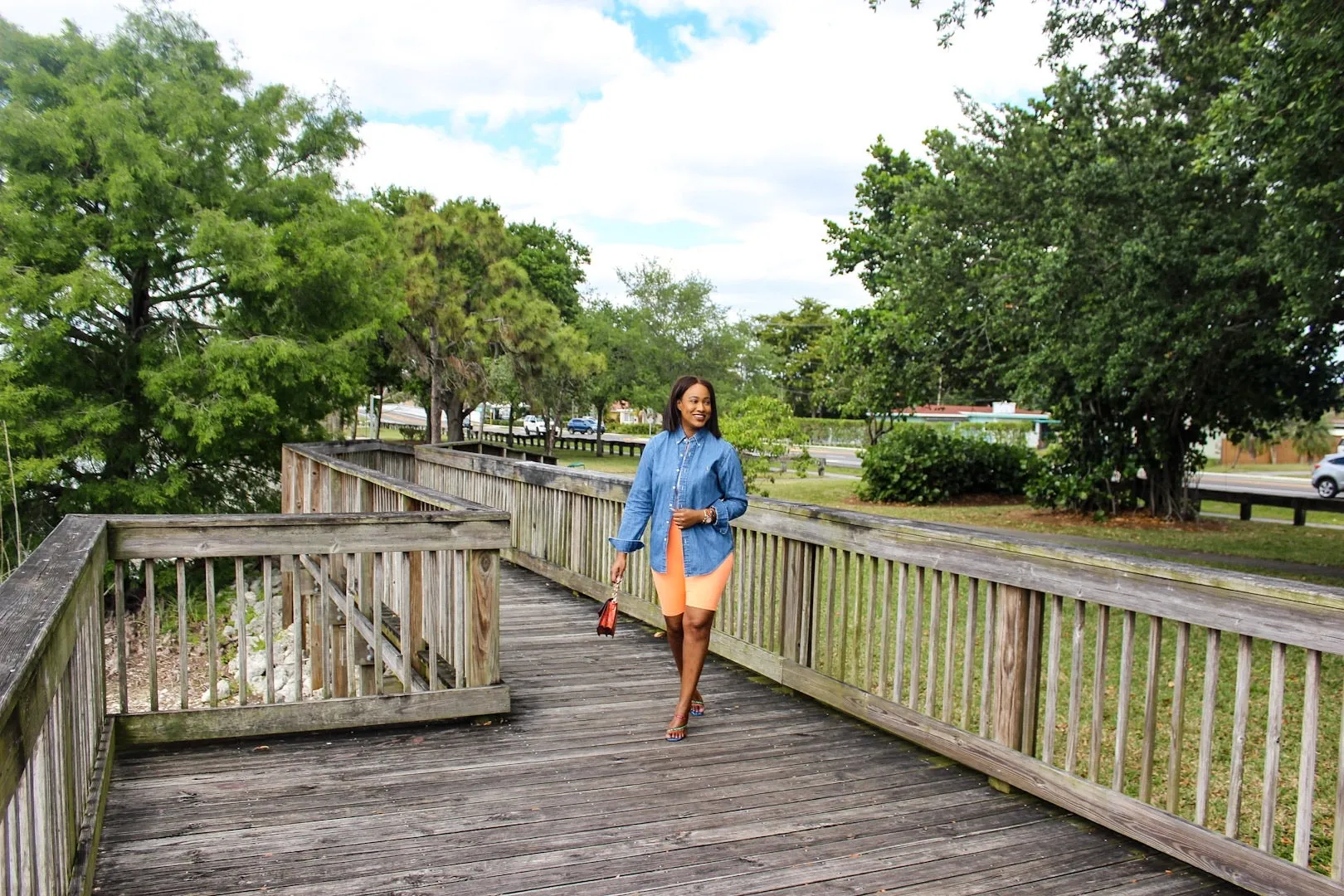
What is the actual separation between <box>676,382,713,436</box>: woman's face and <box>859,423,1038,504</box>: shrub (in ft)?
59.8

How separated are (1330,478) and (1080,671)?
94.3 feet

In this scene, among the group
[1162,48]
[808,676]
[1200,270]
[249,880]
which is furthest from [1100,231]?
[249,880]

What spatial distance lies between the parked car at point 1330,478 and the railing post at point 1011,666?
2803cm

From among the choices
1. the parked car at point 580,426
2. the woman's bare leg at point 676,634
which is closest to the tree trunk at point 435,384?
the woman's bare leg at point 676,634

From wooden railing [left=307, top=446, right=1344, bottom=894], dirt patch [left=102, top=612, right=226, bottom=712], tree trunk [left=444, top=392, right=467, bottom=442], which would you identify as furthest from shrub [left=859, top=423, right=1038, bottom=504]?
tree trunk [left=444, top=392, right=467, bottom=442]

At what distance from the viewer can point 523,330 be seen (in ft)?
121

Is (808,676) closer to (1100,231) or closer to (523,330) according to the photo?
(1100,231)

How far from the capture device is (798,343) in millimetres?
67438

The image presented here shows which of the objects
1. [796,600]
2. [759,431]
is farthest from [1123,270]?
[796,600]

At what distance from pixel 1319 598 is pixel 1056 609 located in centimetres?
105

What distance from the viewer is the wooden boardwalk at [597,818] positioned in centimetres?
326

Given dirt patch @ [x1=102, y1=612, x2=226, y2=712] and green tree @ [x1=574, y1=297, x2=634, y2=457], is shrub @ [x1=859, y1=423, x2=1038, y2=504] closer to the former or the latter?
dirt patch @ [x1=102, y1=612, x2=226, y2=712]

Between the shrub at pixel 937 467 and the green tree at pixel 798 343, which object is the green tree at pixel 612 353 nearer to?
the green tree at pixel 798 343

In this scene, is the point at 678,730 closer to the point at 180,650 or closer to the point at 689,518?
the point at 689,518
